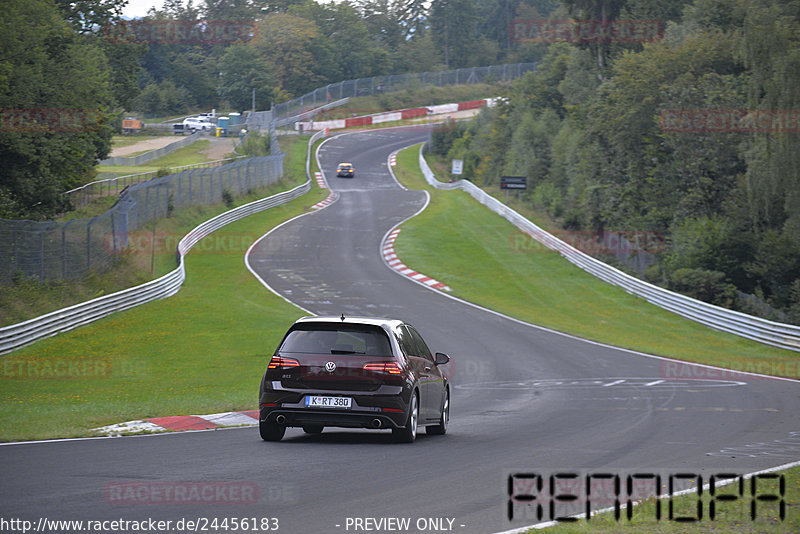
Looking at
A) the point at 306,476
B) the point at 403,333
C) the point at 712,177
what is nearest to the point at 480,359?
the point at 403,333

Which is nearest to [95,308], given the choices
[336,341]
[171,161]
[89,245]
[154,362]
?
[89,245]

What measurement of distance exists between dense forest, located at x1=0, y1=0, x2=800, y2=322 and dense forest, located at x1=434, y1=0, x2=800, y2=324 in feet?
0.25

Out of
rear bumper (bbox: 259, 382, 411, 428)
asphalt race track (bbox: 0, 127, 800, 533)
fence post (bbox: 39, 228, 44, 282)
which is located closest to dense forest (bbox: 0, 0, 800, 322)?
fence post (bbox: 39, 228, 44, 282)

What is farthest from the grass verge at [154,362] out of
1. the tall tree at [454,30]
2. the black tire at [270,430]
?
the tall tree at [454,30]

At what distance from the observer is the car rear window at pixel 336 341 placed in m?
11.0

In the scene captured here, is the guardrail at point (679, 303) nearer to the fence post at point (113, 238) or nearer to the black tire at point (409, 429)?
the fence post at point (113, 238)

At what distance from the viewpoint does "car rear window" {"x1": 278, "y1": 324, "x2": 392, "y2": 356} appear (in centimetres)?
1097

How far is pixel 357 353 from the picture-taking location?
10.9 metres

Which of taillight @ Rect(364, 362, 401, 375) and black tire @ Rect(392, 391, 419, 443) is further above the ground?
taillight @ Rect(364, 362, 401, 375)

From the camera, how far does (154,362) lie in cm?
2252

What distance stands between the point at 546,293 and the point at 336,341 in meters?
27.3

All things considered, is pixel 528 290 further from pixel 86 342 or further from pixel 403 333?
pixel 403 333

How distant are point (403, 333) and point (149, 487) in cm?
482

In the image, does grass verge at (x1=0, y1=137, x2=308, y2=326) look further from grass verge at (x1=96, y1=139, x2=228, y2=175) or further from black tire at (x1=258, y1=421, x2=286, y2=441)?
grass verge at (x1=96, y1=139, x2=228, y2=175)
